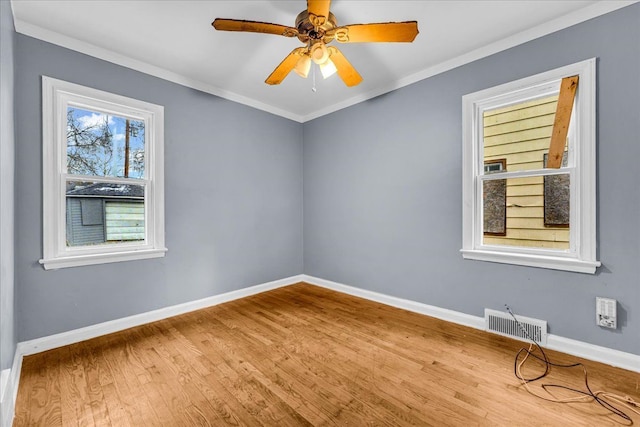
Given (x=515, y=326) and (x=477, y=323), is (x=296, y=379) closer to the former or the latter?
(x=477, y=323)

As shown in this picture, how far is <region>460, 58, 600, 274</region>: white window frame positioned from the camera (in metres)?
2.09

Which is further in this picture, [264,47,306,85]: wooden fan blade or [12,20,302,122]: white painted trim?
[12,20,302,122]: white painted trim

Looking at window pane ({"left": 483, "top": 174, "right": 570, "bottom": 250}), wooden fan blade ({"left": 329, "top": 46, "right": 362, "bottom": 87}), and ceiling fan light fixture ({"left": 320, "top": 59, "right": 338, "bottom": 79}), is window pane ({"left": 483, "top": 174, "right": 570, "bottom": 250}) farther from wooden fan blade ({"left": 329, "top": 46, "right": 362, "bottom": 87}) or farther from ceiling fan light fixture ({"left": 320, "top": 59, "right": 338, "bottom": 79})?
ceiling fan light fixture ({"left": 320, "top": 59, "right": 338, "bottom": 79})

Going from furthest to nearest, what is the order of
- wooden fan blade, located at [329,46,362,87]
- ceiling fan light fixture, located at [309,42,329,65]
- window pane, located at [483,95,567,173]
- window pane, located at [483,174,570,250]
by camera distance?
window pane, located at [483,95,567,173] < window pane, located at [483,174,570,250] < wooden fan blade, located at [329,46,362,87] < ceiling fan light fixture, located at [309,42,329,65]

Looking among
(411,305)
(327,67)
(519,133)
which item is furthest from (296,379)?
(519,133)

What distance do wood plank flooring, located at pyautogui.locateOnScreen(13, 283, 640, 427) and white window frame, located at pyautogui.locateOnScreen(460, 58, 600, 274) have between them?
0.74 meters

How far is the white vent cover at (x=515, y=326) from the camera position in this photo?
2.30 meters

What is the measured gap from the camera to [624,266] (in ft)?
6.55

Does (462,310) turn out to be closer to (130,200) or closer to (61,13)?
(130,200)

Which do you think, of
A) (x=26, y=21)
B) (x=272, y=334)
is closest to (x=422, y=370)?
(x=272, y=334)

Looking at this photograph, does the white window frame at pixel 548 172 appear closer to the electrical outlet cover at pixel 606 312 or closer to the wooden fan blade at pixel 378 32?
the electrical outlet cover at pixel 606 312

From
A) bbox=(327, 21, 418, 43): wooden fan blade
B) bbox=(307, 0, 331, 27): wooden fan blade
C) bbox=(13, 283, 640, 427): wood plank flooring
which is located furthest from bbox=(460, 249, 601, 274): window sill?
bbox=(307, 0, 331, 27): wooden fan blade

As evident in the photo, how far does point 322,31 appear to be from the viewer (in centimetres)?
190

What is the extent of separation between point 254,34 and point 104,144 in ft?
5.76
